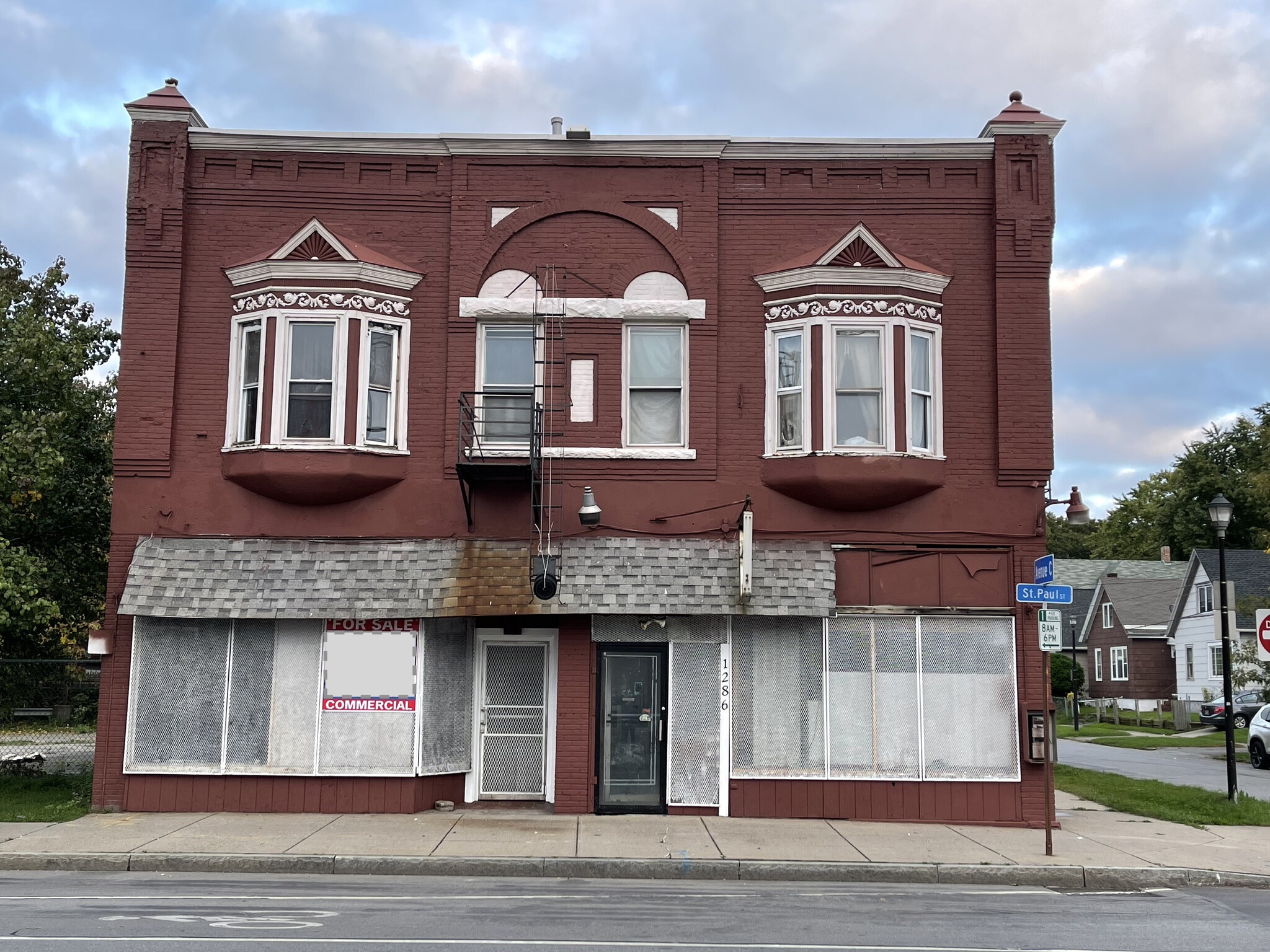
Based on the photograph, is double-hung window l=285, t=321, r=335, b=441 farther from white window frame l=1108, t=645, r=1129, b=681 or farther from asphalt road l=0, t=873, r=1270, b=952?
white window frame l=1108, t=645, r=1129, b=681

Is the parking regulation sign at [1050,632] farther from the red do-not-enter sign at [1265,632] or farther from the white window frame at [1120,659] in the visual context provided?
the white window frame at [1120,659]

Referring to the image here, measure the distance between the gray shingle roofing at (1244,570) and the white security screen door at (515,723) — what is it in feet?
112

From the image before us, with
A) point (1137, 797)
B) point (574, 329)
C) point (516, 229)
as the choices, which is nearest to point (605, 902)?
point (574, 329)

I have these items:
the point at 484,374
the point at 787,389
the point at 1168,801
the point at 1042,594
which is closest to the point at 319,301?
the point at 484,374

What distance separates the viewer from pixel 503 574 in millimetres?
15141

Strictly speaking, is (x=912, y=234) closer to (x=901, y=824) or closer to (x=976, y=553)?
(x=976, y=553)

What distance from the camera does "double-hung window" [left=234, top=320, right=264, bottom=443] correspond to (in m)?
15.7

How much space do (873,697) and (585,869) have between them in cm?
503

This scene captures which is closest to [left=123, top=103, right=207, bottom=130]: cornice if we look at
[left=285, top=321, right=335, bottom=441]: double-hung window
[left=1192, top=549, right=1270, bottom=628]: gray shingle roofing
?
[left=285, top=321, right=335, bottom=441]: double-hung window

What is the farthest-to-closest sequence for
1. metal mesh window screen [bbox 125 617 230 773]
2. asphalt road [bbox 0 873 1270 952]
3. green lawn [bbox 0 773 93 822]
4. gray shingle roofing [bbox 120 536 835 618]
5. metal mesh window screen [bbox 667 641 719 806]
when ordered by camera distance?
metal mesh window screen [bbox 667 641 719 806] → metal mesh window screen [bbox 125 617 230 773] → gray shingle roofing [bbox 120 536 835 618] → green lawn [bbox 0 773 93 822] → asphalt road [bbox 0 873 1270 952]

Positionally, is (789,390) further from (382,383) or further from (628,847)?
(628,847)

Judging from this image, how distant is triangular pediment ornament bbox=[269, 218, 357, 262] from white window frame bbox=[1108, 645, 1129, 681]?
48.1 metres

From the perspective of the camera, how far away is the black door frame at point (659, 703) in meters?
15.2

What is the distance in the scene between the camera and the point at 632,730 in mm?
15422
